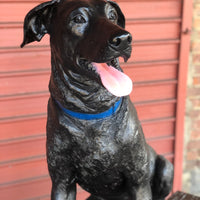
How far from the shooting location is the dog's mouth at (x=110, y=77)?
106 cm

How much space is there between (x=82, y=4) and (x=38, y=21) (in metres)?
0.20

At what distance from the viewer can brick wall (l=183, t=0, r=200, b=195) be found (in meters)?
2.69

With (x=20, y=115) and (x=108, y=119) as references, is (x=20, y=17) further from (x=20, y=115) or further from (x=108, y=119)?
(x=108, y=119)

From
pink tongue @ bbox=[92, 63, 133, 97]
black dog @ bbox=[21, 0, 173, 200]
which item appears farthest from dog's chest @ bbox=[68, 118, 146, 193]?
pink tongue @ bbox=[92, 63, 133, 97]

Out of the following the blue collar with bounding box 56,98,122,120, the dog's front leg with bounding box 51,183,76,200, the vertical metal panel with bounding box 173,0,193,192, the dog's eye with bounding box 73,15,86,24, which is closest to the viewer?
the dog's eye with bounding box 73,15,86,24

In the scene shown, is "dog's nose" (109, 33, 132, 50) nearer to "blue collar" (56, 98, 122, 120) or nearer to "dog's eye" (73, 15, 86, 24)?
"dog's eye" (73, 15, 86, 24)

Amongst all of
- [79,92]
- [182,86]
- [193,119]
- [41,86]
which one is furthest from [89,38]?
[193,119]

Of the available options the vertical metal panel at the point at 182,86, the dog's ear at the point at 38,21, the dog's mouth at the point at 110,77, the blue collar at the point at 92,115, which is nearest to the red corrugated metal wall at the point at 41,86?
the vertical metal panel at the point at 182,86

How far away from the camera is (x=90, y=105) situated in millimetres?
1183

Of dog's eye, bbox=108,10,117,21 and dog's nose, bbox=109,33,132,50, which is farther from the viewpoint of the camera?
dog's eye, bbox=108,10,117,21

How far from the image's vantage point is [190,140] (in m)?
2.92

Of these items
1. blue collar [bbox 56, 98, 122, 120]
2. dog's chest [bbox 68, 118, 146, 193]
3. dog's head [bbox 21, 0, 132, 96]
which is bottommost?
dog's chest [bbox 68, 118, 146, 193]

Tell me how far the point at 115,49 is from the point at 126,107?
0.33 meters

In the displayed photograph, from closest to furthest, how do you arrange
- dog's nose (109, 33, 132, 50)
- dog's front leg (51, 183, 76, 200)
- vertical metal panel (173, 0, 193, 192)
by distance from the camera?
dog's nose (109, 33, 132, 50) < dog's front leg (51, 183, 76, 200) < vertical metal panel (173, 0, 193, 192)
